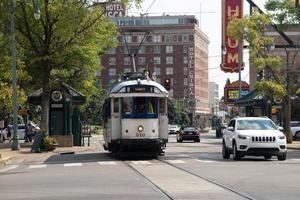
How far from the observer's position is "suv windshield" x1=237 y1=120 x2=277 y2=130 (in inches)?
998

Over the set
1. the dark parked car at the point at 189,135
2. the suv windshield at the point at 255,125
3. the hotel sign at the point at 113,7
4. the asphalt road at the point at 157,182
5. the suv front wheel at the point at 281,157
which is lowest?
the asphalt road at the point at 157,182

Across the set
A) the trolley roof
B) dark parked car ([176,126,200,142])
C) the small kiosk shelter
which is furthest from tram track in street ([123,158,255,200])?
dark parked car ([176,126,200,142])

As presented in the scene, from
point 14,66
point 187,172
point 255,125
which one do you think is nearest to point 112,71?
point 14,66

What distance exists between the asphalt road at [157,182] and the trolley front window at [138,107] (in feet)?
11.4

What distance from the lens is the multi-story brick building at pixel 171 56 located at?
154m

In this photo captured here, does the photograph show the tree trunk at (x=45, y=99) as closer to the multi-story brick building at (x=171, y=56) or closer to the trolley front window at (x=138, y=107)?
the trolley front window at (x=138, y=107)

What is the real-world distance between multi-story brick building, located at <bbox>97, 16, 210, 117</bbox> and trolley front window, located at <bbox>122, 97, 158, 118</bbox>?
122m

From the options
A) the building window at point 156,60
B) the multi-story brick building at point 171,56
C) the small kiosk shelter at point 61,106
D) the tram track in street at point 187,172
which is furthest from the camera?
the building window at point 156,60

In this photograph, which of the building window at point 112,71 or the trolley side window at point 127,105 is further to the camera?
the building window at point 112,71

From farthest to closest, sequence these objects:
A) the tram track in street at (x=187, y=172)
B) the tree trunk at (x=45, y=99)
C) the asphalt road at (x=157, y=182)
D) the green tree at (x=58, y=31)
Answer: the tree trunk at (x=45, y=99), the green tree at (x=58, y=31), the asphalt road at (x=157, y=182), the tram track in street at (x=187, y=172)

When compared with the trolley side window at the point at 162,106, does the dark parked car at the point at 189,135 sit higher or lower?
lower

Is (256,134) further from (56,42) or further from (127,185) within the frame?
(56,42)

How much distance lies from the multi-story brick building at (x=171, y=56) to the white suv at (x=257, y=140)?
123 metres

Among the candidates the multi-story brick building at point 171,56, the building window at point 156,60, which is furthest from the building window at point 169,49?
the building window at point 156,60
